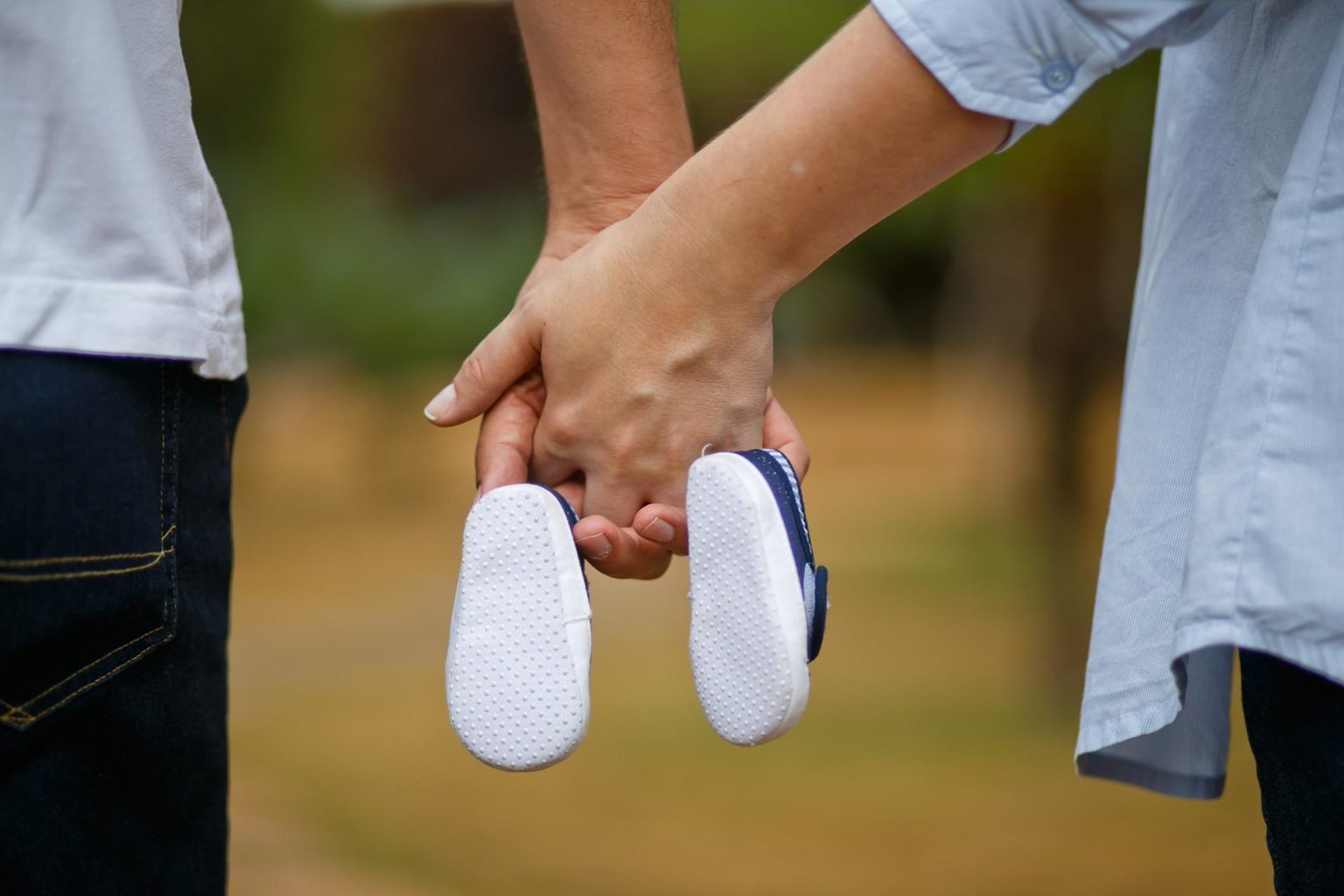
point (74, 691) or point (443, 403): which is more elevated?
point (443, 403)

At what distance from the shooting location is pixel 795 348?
1509 centimetres

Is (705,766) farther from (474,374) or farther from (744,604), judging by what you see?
(744,604)

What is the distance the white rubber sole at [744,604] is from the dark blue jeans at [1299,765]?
310 millimetres

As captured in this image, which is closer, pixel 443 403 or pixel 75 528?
pixel 75 528

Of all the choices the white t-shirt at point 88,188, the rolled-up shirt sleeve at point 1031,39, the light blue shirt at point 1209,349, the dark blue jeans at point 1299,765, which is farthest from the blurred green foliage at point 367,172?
the white t-shirt at point 88,188

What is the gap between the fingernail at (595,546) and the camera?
1.08m

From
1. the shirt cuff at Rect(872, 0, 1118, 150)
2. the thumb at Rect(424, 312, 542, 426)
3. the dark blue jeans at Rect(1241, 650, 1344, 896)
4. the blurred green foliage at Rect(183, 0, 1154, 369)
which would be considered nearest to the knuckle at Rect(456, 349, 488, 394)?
the thumb at Rect(424, 312, 542, 426)

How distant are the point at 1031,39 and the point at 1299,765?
1.53 ft

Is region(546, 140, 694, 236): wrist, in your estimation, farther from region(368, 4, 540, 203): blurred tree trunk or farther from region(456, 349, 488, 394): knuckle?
region(368, 4, 540, 203): blurred tree trunk

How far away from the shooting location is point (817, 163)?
884mm

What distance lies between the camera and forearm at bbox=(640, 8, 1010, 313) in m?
0.83

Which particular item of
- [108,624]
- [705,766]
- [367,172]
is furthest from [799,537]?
[367,172]

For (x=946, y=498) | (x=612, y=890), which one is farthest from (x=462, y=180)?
(x=612, y=890)

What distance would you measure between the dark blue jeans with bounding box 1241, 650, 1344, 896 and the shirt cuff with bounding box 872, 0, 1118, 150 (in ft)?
1.22
